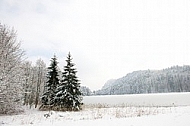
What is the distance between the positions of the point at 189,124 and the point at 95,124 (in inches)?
184

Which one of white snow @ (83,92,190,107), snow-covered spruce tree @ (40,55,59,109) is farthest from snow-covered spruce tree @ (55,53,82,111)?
white snow @ (83,92,190,107)

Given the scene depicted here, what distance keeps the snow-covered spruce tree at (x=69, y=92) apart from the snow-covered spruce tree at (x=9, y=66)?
7283 mm

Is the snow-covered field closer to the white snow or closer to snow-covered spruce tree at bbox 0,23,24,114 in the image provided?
snow-covered spruce tree at bbox 0,23,24,114

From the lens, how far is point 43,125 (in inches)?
420

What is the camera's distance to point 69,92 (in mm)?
26531

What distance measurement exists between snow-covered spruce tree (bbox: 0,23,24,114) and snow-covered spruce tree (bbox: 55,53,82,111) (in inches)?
287

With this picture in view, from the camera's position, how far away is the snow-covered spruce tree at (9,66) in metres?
16.5

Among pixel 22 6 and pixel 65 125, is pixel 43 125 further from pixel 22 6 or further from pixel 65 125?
pixel 22 6

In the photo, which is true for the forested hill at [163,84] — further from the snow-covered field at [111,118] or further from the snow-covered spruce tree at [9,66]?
the snow-covered spruce tree at [9,66]

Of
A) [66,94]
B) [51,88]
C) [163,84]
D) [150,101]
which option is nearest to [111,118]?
[66,94]

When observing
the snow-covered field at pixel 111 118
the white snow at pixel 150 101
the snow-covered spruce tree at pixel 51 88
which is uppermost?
the snow-covered spruce tree at pixel 51 88

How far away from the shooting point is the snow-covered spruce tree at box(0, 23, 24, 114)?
16.5 m

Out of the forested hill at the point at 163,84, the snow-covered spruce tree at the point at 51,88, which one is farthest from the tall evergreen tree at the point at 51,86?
the forested hill at the point at 163,84

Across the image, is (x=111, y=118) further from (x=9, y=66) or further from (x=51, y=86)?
(x=51, y=86)
